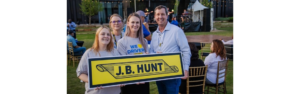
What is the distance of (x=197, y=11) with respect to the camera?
11.6 feet

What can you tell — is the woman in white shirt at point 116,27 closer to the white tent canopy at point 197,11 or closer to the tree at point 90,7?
the tree at point 90,7

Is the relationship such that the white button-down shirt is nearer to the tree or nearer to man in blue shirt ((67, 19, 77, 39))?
the tree

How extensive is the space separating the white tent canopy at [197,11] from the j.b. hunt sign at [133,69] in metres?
1.51

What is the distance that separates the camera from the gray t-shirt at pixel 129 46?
6.49 feet

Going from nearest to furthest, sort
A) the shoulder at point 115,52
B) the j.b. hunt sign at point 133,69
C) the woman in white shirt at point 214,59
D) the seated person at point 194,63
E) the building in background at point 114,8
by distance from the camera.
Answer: the j.b. hunt sign at point 133,69 → the shoulder at point 115,52 → the seated person at point 194,63 → the building in background at point 114,8 → the woman in white shirt at point 214,59

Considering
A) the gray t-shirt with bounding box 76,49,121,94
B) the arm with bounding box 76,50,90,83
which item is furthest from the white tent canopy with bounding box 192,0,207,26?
the arm with bounding box 76,50,90,83

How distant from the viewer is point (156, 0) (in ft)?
9.73

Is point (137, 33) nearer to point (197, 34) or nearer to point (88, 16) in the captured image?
point (88, 16)

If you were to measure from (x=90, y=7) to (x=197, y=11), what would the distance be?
6.01 feet

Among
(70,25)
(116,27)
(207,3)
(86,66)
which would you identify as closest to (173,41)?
(116,27)

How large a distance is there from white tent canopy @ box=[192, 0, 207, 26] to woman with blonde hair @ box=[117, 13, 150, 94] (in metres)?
1.56

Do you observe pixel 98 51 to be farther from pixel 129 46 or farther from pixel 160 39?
pixel 160 39

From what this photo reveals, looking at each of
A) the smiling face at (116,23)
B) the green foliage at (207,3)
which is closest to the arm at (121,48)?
the smiling face at (116,23)

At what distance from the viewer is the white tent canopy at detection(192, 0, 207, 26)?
3.29 metres
